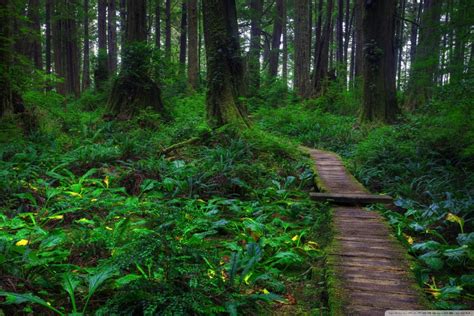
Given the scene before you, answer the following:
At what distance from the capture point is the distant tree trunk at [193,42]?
62.5ft

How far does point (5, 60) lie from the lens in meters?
7.96

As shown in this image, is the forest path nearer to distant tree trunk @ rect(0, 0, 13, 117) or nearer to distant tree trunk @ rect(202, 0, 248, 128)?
distant tree trunk @ rect(202, 0, 248, 128)

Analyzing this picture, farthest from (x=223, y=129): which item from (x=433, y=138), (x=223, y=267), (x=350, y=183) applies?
(x=223, y=267)

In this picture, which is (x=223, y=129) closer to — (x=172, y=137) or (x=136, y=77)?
(x=172, y=137)

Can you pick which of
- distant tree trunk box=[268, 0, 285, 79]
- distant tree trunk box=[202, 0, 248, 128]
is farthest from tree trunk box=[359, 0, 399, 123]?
distant tree trunk box=[268, 0, 285, 79]

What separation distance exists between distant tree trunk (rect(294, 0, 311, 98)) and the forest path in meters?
16.1

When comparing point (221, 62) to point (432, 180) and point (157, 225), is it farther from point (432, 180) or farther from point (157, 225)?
point (157, 225)

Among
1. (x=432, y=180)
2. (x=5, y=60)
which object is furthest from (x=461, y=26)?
(x=5, y=60)

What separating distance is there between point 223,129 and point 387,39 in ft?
21.1

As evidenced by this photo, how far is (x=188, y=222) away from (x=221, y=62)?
5.50m

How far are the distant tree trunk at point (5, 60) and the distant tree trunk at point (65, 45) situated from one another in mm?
13114

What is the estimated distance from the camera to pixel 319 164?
7.68 metres

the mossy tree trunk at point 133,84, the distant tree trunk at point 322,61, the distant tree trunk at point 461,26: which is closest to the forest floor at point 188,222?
the mossy tree trunk at point 133,84

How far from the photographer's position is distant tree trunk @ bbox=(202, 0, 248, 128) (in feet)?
29.3
